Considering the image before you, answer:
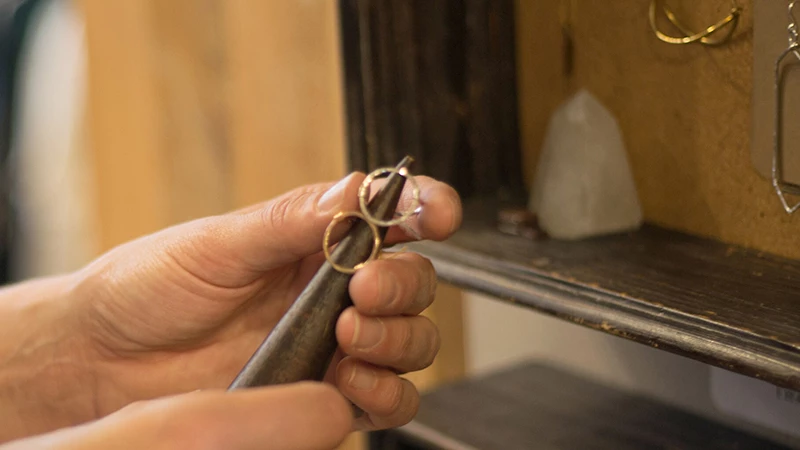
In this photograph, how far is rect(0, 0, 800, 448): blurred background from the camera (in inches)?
26.5

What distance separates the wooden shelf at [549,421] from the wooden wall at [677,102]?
169 millimetres

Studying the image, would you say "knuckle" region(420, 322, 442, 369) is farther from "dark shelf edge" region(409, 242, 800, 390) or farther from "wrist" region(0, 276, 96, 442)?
"wrist" region(0, 276, 96, 442)

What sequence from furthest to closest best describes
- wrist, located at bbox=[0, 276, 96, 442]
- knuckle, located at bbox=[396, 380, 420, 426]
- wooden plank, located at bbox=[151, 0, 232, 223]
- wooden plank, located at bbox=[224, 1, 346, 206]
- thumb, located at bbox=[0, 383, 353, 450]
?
wooden plank, located at bbox=[151, 0, 232, 223]
wooden plank, located at bbox=[224, 1, 346, 206]
wrist, located at bbox=[0, 276, 96, 442]
knuckle, located at bbox=[396, 380, 420, 426]
thumb, located at bbox=[0, 383, 353, 450]

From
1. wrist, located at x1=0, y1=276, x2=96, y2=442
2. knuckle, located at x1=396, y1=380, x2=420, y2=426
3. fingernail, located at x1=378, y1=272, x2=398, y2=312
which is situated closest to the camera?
fingernail, located at x1=378, y1=272, x2=398, y2=312

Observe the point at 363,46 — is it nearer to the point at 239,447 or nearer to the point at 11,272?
the point at 239,447

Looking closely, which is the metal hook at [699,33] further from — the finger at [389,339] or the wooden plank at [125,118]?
the wooden plank at [125,118]

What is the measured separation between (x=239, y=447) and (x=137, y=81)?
3.01ft

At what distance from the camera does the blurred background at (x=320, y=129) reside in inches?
26.5

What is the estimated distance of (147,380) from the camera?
0.74 meters

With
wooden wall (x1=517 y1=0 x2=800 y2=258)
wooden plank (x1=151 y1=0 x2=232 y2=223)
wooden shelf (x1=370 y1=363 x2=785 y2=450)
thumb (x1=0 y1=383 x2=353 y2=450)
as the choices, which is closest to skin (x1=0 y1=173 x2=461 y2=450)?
thumb (x1=0 y1=383 x2=353 y2=450)

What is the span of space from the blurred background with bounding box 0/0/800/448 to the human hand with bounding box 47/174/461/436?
0.75ft

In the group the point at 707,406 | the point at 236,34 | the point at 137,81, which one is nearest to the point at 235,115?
the point at 236,34

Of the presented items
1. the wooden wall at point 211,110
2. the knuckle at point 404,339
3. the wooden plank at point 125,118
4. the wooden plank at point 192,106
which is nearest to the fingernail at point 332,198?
the knuckle at point 404,339

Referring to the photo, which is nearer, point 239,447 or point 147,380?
point 239,447
